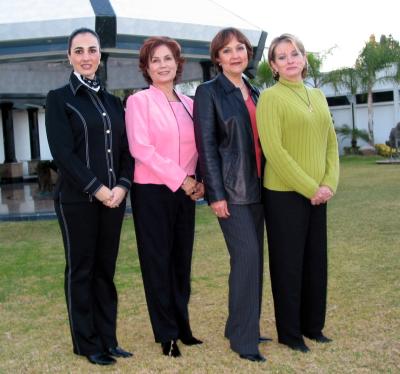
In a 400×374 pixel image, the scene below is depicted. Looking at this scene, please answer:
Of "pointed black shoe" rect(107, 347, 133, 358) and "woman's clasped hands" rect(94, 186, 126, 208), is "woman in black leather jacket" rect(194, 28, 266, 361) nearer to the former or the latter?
"woman's clasped hands" rect(94, 186, 126, 208)

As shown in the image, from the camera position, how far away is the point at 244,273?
3.56 metres

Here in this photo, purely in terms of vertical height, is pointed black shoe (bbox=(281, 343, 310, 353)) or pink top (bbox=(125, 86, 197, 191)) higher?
pink top (bbox=(125, 86, 197, 191))

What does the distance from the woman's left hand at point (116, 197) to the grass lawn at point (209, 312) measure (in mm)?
885

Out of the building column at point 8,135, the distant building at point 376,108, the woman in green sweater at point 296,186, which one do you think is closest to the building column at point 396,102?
the distant building at point 376,108

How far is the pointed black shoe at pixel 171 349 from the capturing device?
3.62 meters

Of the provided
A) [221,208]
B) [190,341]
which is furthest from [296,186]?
[190,341]

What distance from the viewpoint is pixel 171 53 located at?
3.62 meters

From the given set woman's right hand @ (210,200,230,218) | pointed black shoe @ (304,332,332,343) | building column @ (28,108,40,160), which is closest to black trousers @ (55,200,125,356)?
woman's right hand @ (210,200,230,218)

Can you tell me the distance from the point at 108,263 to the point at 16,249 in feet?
14.1

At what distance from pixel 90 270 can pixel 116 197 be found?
444 millimetres

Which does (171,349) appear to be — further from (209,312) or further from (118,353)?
(209,312)

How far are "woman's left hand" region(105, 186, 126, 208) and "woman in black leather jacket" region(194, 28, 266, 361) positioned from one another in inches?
17.9

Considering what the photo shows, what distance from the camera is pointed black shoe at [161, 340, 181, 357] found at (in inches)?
142

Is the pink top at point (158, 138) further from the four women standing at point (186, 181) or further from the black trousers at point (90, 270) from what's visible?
the black trousers at point (90, 270)
